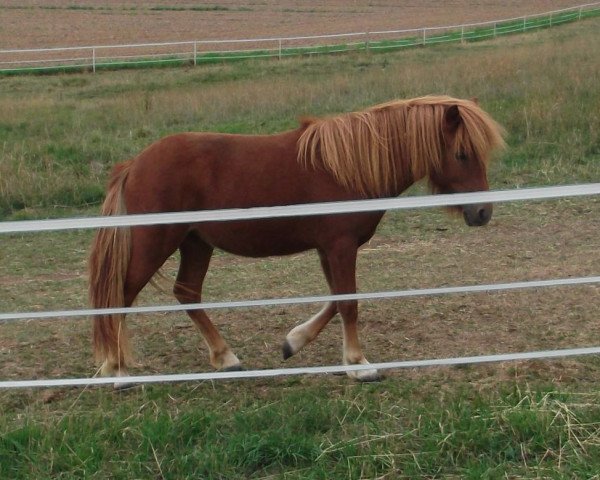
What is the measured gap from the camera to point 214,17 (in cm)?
4378

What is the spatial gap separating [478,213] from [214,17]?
1618 inches

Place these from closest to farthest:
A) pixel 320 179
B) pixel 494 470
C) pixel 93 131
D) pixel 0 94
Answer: pixel 494 470 → pixel 320 179 → pixel 93 131 → pixel 0 94

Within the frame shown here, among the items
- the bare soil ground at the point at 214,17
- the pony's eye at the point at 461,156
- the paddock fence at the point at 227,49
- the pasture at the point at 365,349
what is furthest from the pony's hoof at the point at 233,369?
the bare soil ground at the point at 214,17

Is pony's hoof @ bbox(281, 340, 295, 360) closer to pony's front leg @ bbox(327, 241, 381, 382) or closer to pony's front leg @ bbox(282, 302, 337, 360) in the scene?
pony's front leg @ bbox(282, 302, 337, 360)

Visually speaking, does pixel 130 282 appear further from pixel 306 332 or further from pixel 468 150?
pixel 468 150

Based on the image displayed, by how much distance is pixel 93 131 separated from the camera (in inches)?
497

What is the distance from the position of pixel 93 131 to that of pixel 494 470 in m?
10.2

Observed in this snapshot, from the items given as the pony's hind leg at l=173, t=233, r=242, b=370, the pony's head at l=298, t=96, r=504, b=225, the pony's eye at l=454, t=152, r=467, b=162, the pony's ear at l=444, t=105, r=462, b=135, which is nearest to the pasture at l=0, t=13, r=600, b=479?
the pony's hind leg at l=173, t=233, r=242, b=370

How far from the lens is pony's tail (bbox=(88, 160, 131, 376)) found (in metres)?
4.71

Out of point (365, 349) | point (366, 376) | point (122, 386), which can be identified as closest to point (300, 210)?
point (366, 376)

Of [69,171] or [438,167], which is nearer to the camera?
[438,167]

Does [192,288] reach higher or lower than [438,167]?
lower

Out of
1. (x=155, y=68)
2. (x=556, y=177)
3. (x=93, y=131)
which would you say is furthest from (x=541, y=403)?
(x=155, y=68)

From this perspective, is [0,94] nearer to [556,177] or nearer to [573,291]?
[556,177]
